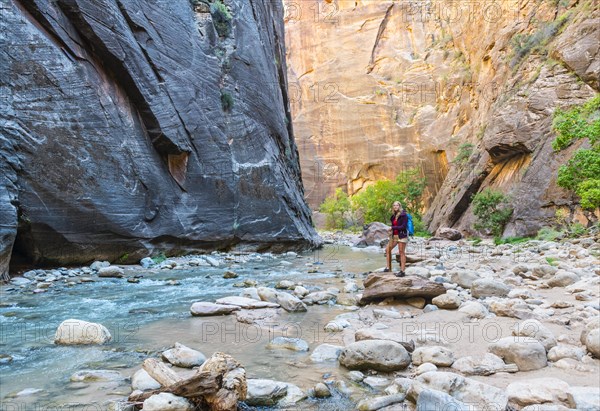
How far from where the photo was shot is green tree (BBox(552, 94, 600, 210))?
40.1ft

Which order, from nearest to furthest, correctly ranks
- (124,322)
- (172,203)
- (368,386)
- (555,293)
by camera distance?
(368,386), (124,322), (555,293), (172,203)

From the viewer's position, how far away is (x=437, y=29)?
5909 cm

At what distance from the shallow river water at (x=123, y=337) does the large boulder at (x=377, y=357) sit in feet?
0.45

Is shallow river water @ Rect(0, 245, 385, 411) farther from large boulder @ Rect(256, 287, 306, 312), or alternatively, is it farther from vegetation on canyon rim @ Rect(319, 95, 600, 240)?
vegetation on canyon rim @ Rect(319, 95, 600, 240)

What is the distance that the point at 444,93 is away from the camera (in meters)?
48.1

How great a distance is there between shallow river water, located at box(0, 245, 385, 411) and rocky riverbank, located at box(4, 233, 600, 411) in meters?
0.05

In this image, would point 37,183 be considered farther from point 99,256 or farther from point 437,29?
point 437,29

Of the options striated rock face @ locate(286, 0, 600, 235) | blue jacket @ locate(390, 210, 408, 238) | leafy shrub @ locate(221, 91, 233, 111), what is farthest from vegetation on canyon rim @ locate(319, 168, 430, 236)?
blue jacket @ locate(390, 210, 408, 238)

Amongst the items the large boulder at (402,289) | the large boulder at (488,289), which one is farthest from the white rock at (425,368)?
the large boulder at (488,289)

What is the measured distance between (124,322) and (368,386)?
11.8 ft

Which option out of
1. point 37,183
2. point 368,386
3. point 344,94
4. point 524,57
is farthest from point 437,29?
point 368,386

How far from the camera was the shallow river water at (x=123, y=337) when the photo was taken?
10.4 feet

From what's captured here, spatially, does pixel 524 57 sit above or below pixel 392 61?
below

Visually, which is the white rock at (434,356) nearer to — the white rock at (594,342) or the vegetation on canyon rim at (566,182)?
the white rock at (594,342)
